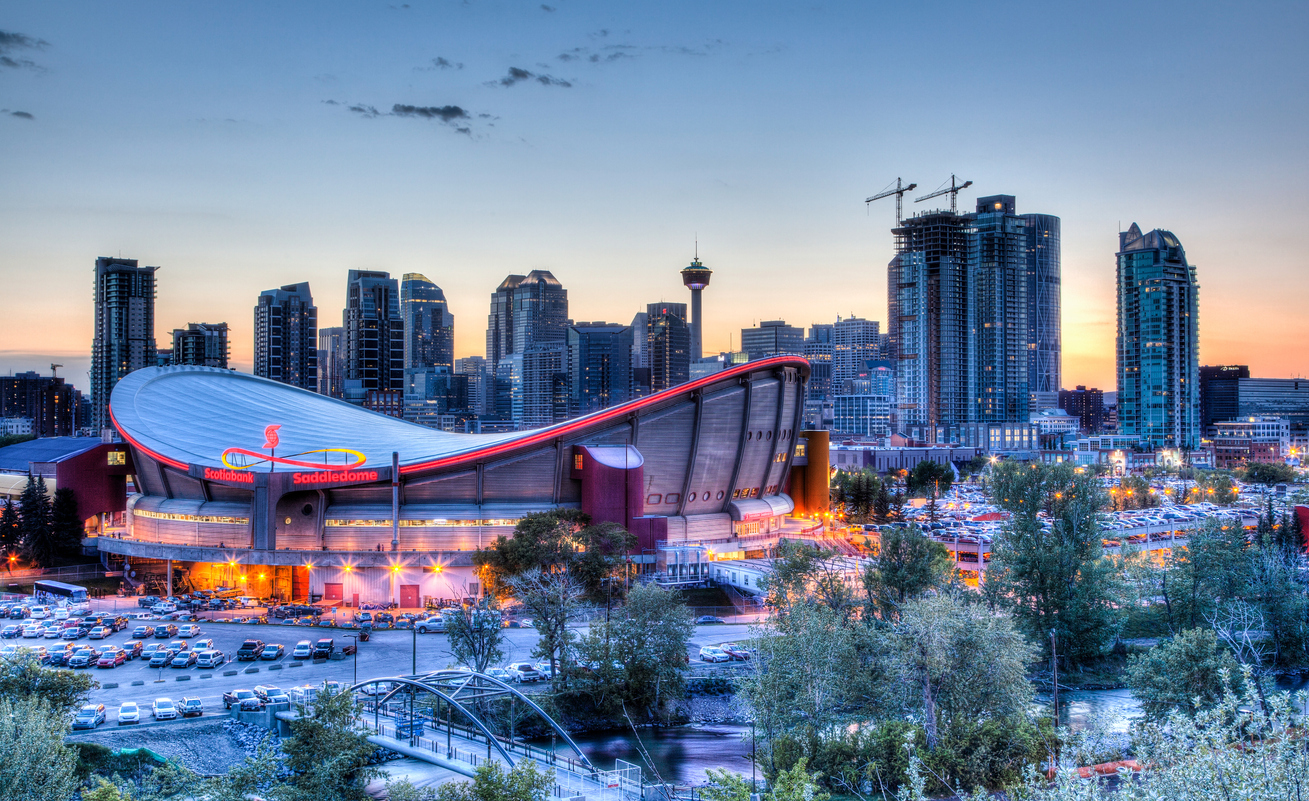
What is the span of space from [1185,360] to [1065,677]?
17166cm

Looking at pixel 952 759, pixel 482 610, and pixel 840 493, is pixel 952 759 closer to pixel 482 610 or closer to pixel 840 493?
pixel 482 610

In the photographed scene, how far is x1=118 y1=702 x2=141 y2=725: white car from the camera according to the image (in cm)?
3462

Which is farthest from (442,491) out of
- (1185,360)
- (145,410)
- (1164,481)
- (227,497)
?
(1185,360)

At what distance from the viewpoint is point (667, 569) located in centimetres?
6197

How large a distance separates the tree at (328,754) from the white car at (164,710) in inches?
498

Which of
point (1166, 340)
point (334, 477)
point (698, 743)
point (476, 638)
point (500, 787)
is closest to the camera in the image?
point (500, 787)

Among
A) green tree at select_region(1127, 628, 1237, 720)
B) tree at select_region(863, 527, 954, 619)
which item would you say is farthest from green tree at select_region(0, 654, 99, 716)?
green tree at select_region(1127, 628, 1237, 720)

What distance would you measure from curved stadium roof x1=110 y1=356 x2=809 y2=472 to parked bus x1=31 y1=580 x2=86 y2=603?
9917 millimetres

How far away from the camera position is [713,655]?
4559 cm

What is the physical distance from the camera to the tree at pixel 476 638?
129ft

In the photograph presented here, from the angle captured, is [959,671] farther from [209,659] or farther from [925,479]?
[925,479]

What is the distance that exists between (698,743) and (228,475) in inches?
1542

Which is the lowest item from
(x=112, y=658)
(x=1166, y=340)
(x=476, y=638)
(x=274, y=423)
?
(x=112, y=658)

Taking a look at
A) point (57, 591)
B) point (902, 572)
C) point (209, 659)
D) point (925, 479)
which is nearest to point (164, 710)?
point (209, 659)
